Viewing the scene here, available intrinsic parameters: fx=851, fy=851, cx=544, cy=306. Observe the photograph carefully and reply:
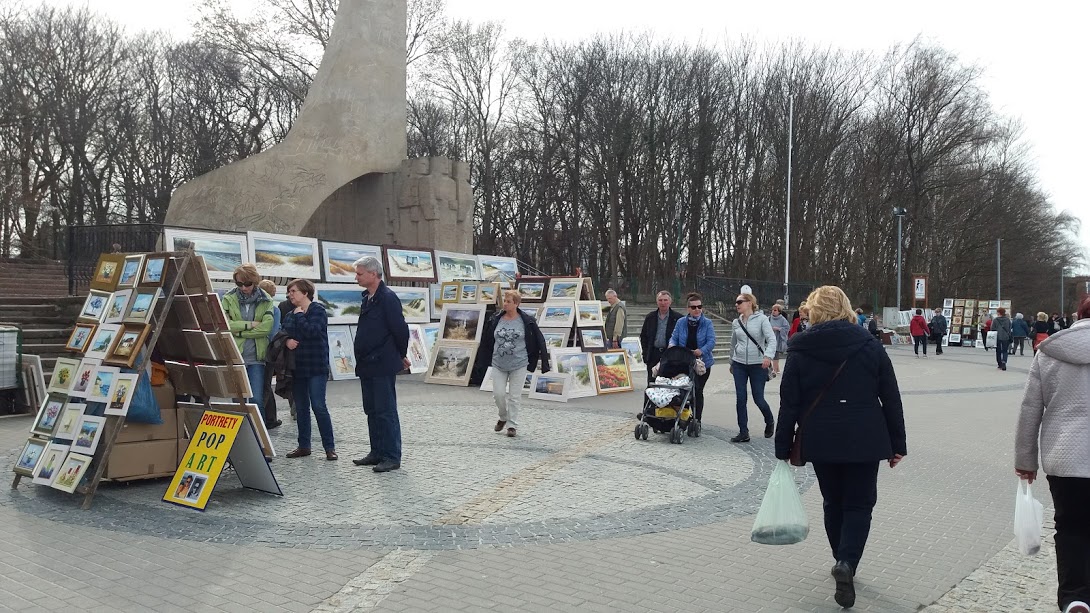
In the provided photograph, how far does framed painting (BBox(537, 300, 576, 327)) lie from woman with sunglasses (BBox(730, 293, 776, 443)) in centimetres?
572

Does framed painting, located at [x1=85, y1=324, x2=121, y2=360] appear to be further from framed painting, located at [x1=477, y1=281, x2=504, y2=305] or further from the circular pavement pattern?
framed painting, located at [x1=477, y1=281, x2=504, y2=305]

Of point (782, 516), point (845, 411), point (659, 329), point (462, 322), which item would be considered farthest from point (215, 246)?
point (845, 411)

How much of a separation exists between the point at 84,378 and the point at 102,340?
32 centimetres

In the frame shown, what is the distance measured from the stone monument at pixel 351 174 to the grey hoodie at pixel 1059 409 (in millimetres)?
18037

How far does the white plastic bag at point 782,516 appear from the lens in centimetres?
449

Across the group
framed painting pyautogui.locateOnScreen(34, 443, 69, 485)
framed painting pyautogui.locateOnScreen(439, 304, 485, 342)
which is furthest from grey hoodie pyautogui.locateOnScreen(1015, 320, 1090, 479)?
framed painting pyautogui.locateOnScreen(439, 304, 485, 342)

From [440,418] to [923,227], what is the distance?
4033 cm

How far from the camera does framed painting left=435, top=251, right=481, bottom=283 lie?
18516mm

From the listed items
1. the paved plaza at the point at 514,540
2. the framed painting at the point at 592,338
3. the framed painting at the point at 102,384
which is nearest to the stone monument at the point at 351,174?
the framed painting at the point at 592,338

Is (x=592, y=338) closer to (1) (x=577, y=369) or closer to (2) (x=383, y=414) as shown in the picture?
(1) (x=577, y=369)

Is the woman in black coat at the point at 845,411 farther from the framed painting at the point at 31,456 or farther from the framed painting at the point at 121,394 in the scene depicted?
the framed painting at the point at 31,456

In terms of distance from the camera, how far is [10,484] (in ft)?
22.9

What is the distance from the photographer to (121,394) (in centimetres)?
640

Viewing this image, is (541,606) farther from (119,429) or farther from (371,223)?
(371,223)
